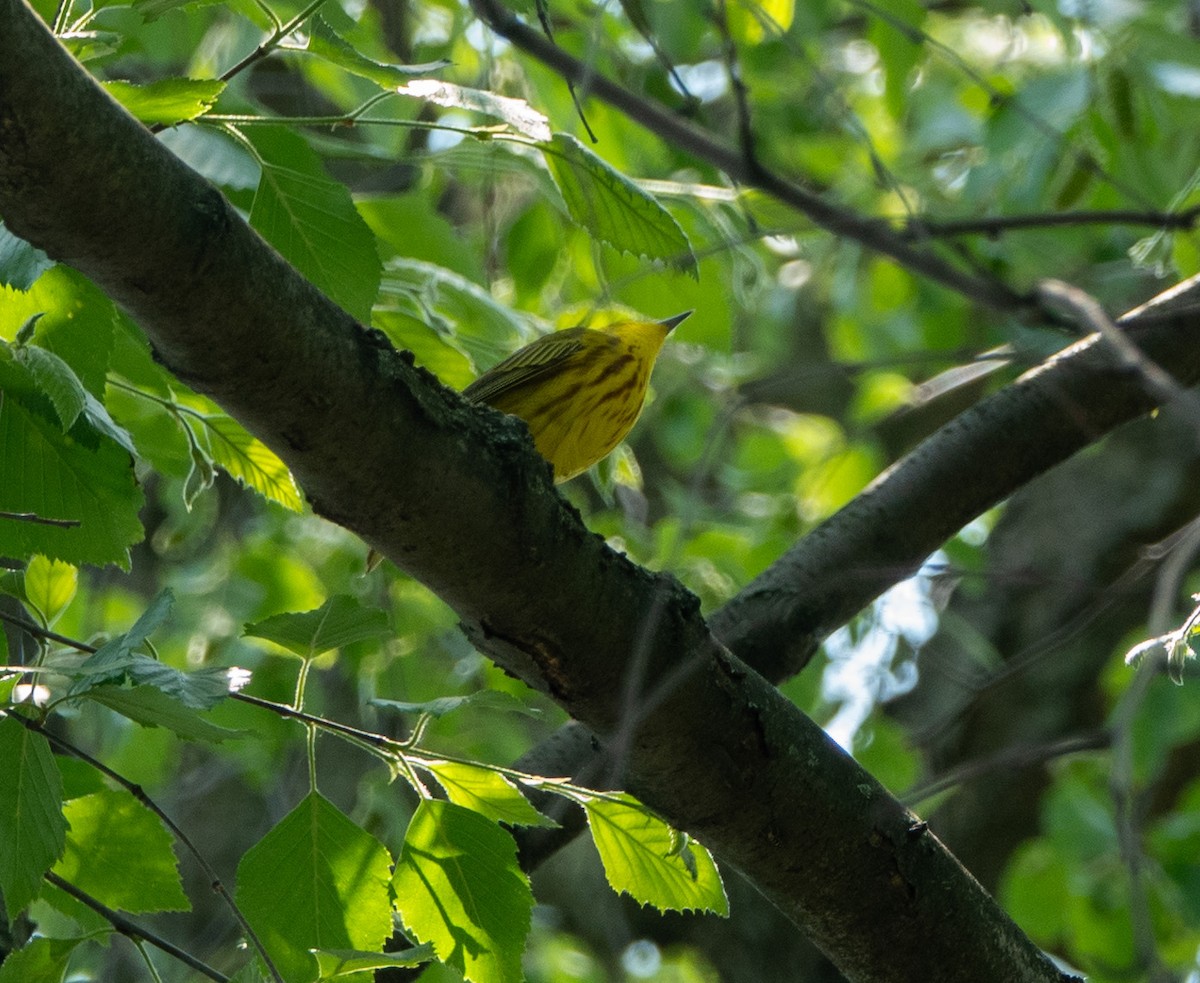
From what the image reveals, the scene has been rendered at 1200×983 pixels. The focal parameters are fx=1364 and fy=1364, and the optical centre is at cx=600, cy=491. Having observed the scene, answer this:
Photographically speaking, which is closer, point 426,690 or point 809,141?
point 426,690

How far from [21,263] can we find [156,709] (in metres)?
0.52

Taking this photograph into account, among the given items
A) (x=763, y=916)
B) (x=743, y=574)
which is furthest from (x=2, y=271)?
(x=763, y=916)

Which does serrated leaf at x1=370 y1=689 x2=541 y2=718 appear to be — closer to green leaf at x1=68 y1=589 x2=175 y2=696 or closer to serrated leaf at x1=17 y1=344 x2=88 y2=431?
green leaf at x1=68 y1=589 x2=175 y2=696

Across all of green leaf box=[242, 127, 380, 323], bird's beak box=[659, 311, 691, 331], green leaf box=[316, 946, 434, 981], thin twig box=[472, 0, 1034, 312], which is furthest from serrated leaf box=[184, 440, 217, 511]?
bird's beak box=[659, 311, 691, 331]

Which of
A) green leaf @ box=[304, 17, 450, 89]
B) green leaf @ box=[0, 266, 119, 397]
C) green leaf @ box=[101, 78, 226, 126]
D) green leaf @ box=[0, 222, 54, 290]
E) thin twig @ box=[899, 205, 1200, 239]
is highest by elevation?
green leaf @ box=[304, 17, 450, 89]

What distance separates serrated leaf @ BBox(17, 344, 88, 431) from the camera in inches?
62.2

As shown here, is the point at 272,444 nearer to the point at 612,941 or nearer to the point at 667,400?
the point at 612,941

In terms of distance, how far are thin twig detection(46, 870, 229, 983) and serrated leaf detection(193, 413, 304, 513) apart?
0.66m

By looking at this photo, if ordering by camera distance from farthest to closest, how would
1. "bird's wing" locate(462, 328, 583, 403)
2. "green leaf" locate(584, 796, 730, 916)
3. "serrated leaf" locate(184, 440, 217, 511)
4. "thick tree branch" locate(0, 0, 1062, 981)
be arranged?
"bird's wing" locate(462, 328, 583, 403), "serrated leaf" locate(184, 440, 217, 511), "green leaf" locate(584, 796, 730, 916), "thick tree branch" locate(0, 0, 1062, 981)

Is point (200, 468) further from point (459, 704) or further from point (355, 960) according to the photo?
point (355, 960)

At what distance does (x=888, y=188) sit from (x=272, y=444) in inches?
51.1

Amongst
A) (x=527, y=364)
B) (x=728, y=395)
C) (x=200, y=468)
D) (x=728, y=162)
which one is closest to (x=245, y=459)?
(x=200, y=468)

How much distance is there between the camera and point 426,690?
5.26 metres

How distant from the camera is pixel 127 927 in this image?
6.06ft
